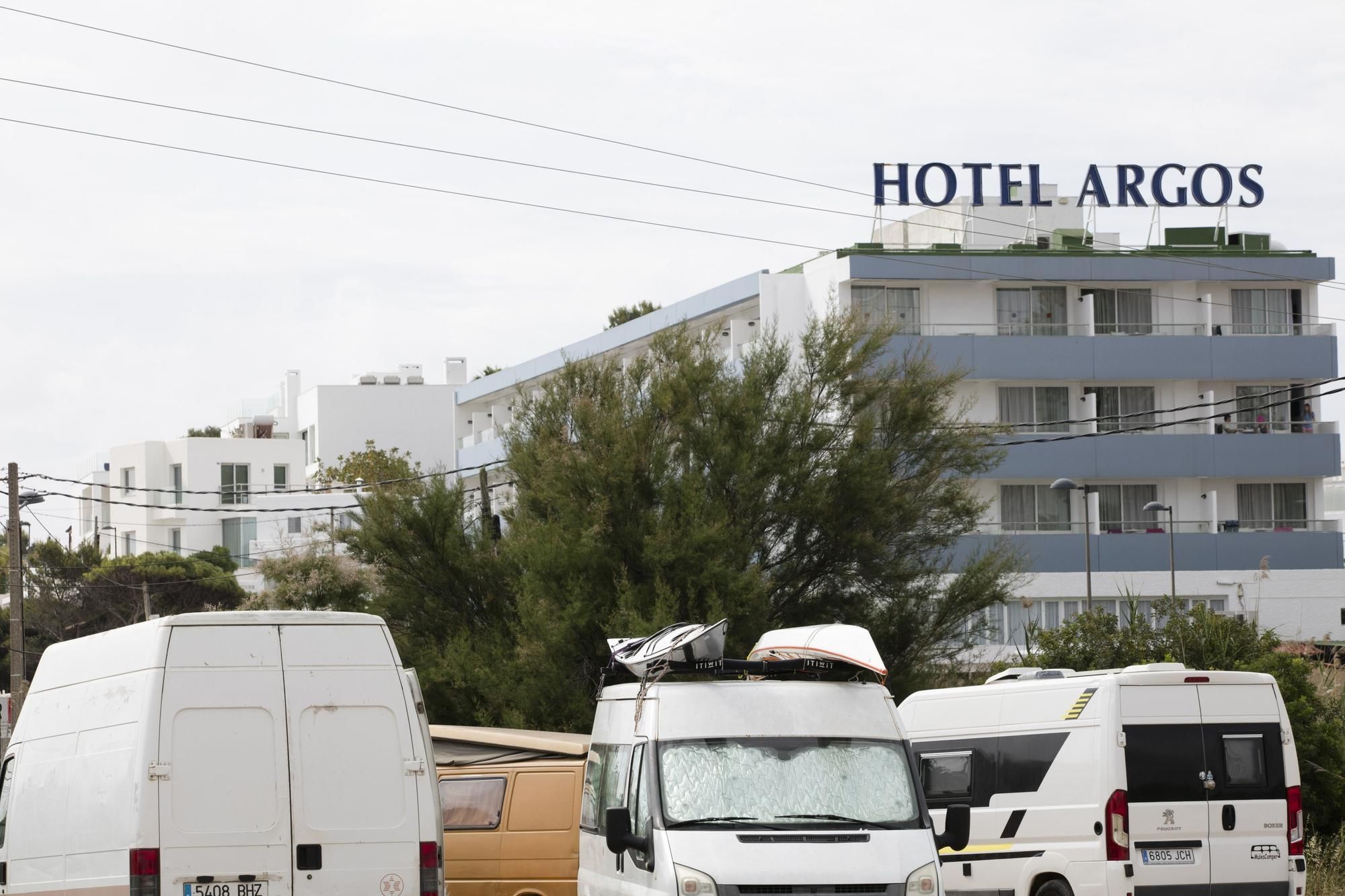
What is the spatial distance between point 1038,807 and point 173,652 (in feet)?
24.1

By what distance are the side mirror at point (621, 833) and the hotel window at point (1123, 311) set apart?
1872 inches

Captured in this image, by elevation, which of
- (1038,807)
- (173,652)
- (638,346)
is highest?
(638,346)

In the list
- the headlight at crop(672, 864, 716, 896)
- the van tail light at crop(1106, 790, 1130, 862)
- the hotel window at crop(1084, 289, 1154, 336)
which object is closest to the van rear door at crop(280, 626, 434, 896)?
the headlight at crop(672, 864, 716, 896)

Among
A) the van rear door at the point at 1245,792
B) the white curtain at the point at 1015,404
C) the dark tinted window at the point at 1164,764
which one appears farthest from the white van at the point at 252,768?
the white curtain at the point at 1015,404

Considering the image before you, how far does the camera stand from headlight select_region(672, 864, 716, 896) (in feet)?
33.7

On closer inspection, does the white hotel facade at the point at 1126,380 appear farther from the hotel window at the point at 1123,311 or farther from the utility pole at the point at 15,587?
the utility pole at the point at 15,587

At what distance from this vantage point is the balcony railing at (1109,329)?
54562mm

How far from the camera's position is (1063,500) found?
5544 cm

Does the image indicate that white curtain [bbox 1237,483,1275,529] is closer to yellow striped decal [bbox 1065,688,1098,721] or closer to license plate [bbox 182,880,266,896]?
yellow striped decal [bbox 1065,688,1098,721]

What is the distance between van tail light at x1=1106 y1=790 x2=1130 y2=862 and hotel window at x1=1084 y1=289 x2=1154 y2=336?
43914 millimetres

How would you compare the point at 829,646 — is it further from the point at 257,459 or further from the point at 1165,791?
the point at 257,459

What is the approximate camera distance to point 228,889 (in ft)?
34.9

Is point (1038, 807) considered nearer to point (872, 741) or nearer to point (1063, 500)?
point (872, 741)

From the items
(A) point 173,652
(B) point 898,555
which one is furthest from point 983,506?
(A) point 173,652
